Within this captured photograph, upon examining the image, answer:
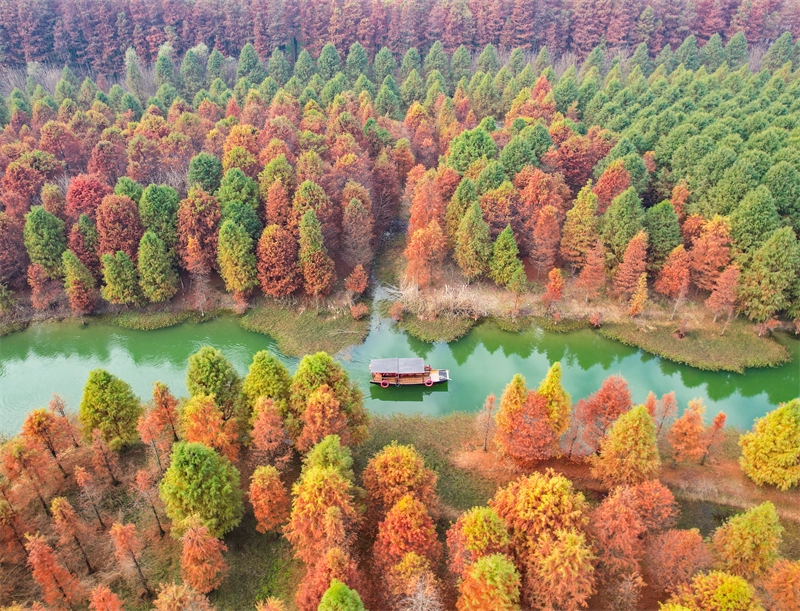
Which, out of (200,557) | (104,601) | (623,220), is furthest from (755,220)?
(104,601)

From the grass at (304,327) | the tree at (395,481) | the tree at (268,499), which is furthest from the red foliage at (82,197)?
the tree at (395,481)

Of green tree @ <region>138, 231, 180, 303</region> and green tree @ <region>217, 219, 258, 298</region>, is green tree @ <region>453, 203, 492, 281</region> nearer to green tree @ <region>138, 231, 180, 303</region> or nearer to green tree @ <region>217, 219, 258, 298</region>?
green tree @ <region>217, 219, 258, 298</region>

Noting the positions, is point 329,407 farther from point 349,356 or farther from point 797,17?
point 797,17

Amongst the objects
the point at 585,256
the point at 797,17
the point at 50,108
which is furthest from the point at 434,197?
the point at 797,17

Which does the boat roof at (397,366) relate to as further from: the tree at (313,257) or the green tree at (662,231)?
the green tree at (662,231)

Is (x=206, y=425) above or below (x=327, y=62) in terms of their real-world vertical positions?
below

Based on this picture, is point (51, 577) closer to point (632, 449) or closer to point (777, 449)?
point (632, 449)
